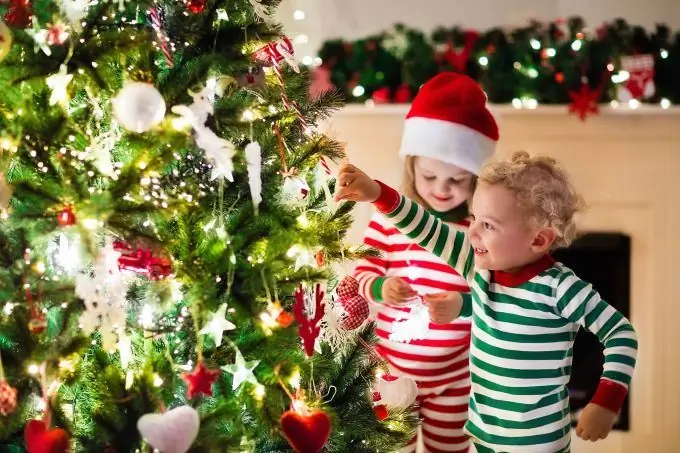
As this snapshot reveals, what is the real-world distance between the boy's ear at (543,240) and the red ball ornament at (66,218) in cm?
77

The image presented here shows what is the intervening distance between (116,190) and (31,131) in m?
0.13

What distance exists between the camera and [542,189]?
126cm

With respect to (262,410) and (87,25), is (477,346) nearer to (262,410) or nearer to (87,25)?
(262,410)

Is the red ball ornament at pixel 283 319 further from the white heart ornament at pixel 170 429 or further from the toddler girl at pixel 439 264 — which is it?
the toddler girl at pixel 439 264

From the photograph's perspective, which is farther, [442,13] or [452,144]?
[442,13]

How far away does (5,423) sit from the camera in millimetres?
979

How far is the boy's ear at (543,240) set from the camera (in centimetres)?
126

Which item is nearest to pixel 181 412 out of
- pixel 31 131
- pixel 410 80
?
pixel 31 131

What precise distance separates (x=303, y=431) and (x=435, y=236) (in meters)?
0.53

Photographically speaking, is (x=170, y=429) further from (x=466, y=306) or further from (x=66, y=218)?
(x=466, y=306)

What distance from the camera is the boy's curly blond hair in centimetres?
126

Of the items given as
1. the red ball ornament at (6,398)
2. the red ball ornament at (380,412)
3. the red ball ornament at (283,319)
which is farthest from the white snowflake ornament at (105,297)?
the red ball ornament at (380,412)

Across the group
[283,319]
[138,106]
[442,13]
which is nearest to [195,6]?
[138,106]

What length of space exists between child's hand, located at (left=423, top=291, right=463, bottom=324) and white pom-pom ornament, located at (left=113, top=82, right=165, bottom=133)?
0.69m
